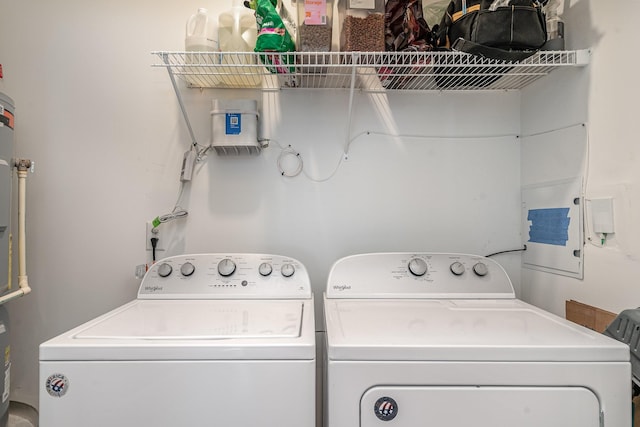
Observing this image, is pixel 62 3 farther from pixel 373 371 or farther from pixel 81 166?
pixel 373 371

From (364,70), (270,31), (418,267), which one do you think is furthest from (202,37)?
(418,267)

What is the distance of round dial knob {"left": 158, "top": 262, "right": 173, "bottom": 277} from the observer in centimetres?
143

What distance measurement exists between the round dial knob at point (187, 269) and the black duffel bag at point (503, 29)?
4.12 feet

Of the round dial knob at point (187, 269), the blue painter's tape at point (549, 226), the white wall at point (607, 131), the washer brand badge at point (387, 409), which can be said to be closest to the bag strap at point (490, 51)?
the white wall at point (607, 131)

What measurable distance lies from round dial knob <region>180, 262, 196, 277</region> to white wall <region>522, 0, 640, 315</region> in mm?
1441

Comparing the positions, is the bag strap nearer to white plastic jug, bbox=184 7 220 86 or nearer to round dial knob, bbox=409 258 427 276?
round dial knob, bbox=409 258 427 276

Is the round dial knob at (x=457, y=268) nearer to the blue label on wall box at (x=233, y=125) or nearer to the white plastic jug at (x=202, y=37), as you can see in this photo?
the blue label on wall box at (x=233, y=125)

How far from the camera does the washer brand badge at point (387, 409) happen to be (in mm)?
869

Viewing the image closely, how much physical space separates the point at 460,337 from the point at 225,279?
2.83 ft

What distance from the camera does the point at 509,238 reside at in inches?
68.7

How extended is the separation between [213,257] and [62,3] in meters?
1.39

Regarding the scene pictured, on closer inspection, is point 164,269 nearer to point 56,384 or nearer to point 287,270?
point 287,270

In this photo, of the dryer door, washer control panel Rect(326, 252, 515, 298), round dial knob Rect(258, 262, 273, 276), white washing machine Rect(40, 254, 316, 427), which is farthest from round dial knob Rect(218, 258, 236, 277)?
the dryer door

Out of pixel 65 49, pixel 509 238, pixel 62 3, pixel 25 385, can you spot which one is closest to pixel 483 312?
pixel 509 238
